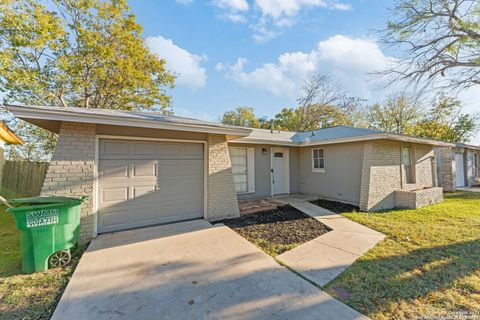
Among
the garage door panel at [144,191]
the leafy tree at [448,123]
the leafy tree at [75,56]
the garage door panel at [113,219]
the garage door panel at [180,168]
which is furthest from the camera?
the leafy tree at [448,123]

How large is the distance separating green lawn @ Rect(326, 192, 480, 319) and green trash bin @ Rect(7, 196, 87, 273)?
411 centimetres

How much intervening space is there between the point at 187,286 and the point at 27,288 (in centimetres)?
211

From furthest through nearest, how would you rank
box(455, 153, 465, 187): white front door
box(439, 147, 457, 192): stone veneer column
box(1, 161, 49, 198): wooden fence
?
box(455, 153, 465, 187): white front door < box(439, 147, 457, 192): stone veneer column < box(1, 161, 49, 198): wooden fence

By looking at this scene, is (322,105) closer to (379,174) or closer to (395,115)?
(395,115)

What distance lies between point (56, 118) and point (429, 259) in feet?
23.0

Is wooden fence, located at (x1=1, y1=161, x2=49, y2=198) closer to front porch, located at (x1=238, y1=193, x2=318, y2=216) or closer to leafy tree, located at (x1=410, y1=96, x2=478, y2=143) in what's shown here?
front porch, located at (x1=238, y1=193, x2=318, y2=216)

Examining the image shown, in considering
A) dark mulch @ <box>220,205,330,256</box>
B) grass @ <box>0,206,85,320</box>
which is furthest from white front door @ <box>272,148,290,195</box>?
grass @ <box>0,206,85,320</box>

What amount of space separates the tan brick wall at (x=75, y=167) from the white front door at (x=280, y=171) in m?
6.65

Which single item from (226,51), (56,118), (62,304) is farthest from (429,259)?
(226,51)

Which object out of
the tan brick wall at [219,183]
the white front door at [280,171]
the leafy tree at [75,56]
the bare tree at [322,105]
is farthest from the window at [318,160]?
the bare tree at [322,105]

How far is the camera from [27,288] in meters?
2.69

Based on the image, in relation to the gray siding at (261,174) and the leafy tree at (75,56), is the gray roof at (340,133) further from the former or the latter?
the leafy tree at (75,56)

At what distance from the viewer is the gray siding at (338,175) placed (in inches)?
288

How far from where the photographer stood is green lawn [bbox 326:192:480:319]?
91.9 inches
